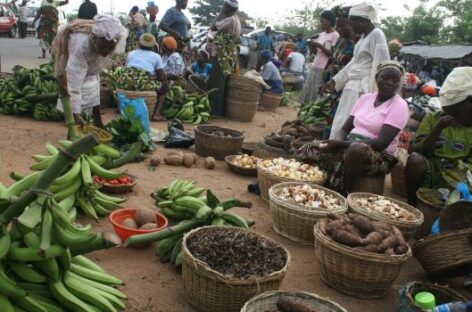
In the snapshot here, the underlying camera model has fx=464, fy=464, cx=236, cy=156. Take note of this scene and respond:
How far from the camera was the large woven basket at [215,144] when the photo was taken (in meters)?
6.47

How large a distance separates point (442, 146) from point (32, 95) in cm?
595

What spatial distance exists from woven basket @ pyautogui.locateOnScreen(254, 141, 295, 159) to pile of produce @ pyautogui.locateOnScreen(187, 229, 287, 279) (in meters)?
2.97

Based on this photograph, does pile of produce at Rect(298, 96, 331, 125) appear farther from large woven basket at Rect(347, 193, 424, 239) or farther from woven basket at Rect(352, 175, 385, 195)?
large woven basket at Rect(347, 193, 424, 239)

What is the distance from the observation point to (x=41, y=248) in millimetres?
1912

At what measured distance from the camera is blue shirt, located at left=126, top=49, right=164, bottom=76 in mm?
8273

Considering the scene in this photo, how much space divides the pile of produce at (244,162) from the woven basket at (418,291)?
3160mm

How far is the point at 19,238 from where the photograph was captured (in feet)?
6.82

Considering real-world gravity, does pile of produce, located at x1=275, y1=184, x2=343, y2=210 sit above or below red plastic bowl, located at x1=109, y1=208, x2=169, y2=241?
above

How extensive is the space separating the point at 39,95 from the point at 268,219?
4.59 meters

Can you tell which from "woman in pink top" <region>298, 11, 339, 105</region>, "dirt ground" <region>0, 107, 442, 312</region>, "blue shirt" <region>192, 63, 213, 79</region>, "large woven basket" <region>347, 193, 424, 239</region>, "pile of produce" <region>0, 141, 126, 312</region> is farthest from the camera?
"blue shirt" <region>192, 63, 213, 79</region>

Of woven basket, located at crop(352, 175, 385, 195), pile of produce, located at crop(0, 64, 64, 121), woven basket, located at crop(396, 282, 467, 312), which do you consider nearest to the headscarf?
pile of produce, located at crop(0, 64, 64, 121)

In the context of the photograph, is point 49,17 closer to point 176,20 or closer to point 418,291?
point 176,20

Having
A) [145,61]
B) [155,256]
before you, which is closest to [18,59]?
[145,61]

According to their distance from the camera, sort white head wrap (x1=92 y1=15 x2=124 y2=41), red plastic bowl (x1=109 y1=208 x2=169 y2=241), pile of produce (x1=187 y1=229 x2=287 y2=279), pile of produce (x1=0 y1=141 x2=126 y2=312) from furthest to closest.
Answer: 1. white head wrap (x1=92 y1=15 x2=124 y2=41)
2. red plastic bowl (x1=109 y1=208 x2=169 y2=241)
3. pile of produce (x1=187 y1=229 x2=287 y2=279)
4. pile of produce (x1=0 y1=141 x2=126 y2=312)
